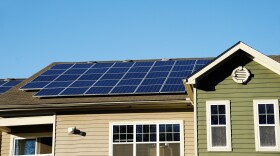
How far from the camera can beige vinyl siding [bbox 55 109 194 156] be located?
16906 mm

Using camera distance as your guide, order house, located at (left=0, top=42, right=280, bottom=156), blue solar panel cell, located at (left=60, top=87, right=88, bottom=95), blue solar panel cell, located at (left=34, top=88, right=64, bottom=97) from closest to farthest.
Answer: house, located at (left=0, top=42, right=280, bottom=156) → blue solar panel cell, located at (left=60, top=87, right=88, bottom=95) → blue solar panel cell, located at (left=34, top=88, right=64, bottom=97)

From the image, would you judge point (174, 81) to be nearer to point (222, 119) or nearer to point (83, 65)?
point (222, 119)

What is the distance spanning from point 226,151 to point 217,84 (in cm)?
231

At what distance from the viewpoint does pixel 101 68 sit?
21.4m

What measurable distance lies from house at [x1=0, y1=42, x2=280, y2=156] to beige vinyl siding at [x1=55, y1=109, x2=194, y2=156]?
0.13 feet

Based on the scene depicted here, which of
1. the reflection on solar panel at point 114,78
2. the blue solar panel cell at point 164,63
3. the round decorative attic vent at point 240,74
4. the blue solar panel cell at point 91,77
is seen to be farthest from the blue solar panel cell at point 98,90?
the round decorative attic vent at point 240,74

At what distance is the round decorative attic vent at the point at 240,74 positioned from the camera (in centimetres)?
1480

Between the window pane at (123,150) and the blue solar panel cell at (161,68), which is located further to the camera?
the blue solar panel cell at (161,68)

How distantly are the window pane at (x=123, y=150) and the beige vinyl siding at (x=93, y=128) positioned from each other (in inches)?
13.6

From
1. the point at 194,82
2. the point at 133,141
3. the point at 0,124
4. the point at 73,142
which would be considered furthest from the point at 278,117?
the point at 0,124

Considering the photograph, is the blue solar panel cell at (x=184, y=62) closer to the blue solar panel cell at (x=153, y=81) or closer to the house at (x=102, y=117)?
the house at (x=102, y=117)

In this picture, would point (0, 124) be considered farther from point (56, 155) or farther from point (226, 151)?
point (226, 151)

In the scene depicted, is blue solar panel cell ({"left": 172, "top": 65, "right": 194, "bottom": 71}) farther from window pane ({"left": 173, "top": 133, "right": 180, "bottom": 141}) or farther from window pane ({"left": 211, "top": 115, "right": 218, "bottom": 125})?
window pane ({"left": 211, "top": 115, "right": 218, "bottom": 125})

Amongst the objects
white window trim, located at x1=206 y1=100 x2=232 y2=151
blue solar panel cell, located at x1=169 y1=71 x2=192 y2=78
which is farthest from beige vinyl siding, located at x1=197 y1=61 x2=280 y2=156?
blue solar panel cell, located at x1=169 y1=71 x2=192 y2=78
